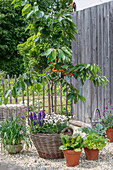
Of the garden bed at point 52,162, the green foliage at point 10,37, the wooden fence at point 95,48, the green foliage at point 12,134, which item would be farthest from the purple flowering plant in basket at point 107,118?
the green foliage at point 10,37

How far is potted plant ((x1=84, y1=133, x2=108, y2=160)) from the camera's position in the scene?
294 cm

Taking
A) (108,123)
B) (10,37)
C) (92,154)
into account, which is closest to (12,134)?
(92,154)

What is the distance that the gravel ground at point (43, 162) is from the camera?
2852mm

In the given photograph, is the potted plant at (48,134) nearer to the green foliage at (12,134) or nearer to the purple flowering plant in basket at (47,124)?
the purple flowering plant in basket at (47,124)

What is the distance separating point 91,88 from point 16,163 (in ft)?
7.57

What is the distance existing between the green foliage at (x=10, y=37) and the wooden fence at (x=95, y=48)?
32.1 feet

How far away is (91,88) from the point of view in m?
4.70

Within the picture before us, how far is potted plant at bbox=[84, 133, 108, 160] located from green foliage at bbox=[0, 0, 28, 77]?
11.8 m

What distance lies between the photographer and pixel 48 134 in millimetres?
3027

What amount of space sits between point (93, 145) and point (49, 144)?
0.58m

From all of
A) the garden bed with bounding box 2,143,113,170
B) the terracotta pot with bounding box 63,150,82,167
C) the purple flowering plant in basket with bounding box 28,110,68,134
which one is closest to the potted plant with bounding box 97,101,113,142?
the garden bed with bounding box 2,143,113,170

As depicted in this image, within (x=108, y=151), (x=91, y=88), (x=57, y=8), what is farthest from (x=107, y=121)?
(x=57, y=8)

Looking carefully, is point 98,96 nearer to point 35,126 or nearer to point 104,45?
point 104,45

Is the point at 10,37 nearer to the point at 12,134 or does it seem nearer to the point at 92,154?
the point at 12,134
